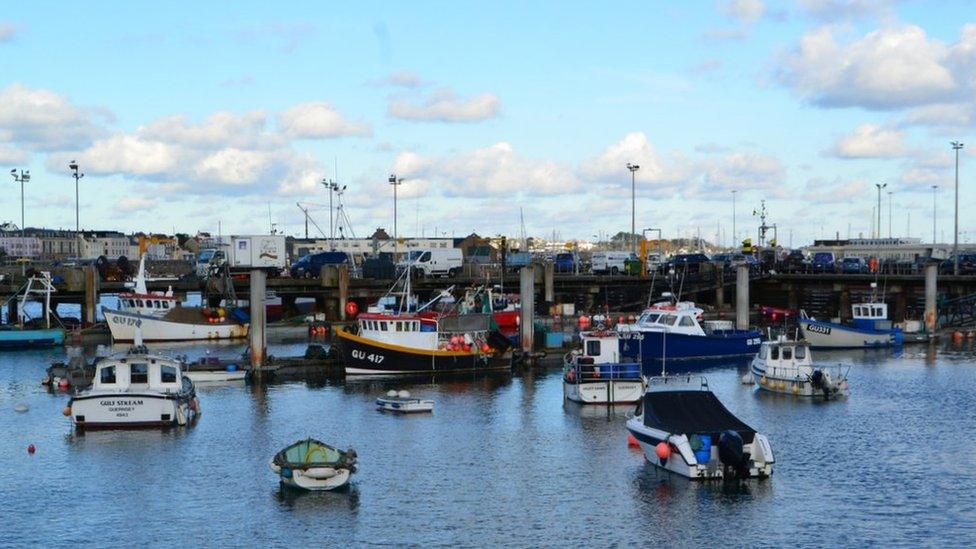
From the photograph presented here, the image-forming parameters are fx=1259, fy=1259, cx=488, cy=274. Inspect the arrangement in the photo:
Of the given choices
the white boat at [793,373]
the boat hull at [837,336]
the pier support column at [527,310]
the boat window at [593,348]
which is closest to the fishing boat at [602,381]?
the boat window at [593,348]

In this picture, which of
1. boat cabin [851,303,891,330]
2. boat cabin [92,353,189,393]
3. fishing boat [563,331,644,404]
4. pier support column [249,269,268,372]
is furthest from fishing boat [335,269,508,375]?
boat cabin [851,303,891,330]

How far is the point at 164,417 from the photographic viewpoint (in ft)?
174

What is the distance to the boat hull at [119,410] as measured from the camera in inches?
2055

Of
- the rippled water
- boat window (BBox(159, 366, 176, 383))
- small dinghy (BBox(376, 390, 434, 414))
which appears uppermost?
boat window (BBox(159, 366, 176, 383))

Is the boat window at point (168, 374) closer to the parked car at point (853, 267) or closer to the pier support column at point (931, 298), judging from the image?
the pier support column at point (931, 298)

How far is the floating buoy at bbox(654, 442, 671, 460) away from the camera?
43156 mm

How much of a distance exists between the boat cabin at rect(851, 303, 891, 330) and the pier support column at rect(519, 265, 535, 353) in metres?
32.1

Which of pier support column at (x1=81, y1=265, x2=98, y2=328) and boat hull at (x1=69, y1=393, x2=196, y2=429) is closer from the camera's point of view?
boat hull at (x1=69, y1=393, x2=196, y2=429)

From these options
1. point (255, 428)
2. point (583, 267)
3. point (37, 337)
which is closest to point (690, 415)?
point (255, 428)

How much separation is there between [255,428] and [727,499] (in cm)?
2245

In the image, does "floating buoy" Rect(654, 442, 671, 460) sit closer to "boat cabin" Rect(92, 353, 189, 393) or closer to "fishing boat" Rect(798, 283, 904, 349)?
"boat cabin" Rect(92, 353, 189, 393)

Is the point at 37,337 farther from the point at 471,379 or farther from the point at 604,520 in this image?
the point at 604,520

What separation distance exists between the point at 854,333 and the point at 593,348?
35603 mm

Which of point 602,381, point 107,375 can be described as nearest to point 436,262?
point 602,381
